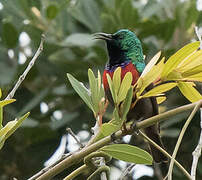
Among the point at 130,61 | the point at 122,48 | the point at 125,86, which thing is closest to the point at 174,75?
the point at 125,86

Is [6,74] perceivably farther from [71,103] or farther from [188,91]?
[188,91]

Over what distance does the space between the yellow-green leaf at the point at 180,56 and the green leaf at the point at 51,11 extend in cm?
211

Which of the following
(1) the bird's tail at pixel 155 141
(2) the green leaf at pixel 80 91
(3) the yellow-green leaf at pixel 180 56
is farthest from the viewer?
(1) the bird's tail at pixel 155 141

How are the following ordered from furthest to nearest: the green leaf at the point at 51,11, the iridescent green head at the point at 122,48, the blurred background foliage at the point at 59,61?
the blurred background foliage at the point at 59,61 < the green leaf at the point at 51,11 < the iridescent green head at the point at 122,48

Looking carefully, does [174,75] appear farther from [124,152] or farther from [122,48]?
[122,48]

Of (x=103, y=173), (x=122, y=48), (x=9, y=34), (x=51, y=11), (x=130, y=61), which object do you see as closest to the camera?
(x=103, y=173)

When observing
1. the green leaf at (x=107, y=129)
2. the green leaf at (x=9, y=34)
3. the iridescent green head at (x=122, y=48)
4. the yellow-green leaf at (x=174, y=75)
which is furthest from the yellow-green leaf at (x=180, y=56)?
the green leaf at (x=9, y=34)

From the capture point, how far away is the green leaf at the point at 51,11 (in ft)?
11.9

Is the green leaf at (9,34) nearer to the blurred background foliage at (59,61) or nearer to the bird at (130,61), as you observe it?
the blurred background foliage at (59,61)

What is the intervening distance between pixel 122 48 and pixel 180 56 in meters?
1.55

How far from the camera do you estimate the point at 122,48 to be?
3.17 m

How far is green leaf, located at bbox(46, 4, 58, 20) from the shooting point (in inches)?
143

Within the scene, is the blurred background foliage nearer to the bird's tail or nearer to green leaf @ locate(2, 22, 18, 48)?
green leaf @ locate(2, 22, 18, 48)

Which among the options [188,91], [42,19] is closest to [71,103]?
[42,19]
